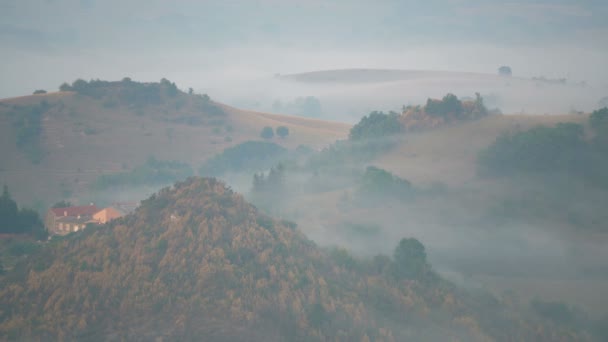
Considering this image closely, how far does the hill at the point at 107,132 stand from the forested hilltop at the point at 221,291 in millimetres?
39923

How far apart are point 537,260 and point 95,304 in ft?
106

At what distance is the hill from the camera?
75312mm

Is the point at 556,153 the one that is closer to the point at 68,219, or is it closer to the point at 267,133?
the point at 68,219

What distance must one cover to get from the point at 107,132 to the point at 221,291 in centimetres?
7133

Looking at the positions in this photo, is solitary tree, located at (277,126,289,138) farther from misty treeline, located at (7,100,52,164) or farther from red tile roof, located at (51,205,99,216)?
red tile roof, located at (51,205,99,216)

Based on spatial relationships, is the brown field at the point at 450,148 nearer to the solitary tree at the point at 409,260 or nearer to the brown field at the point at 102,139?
the solitary tree at the point at 409,260

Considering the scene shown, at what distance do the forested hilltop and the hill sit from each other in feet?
131

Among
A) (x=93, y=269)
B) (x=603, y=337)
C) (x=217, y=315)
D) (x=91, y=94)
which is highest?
(x=91, y=94)

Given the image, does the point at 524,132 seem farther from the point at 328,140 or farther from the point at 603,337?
the point at 328,140

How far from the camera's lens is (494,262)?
40969 millimetres

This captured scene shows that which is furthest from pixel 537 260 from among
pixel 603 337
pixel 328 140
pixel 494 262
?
pixel 328 140

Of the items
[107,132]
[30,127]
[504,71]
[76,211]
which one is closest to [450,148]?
[76,211]

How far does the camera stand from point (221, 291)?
84.6 ft

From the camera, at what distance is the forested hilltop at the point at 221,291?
23.3m
